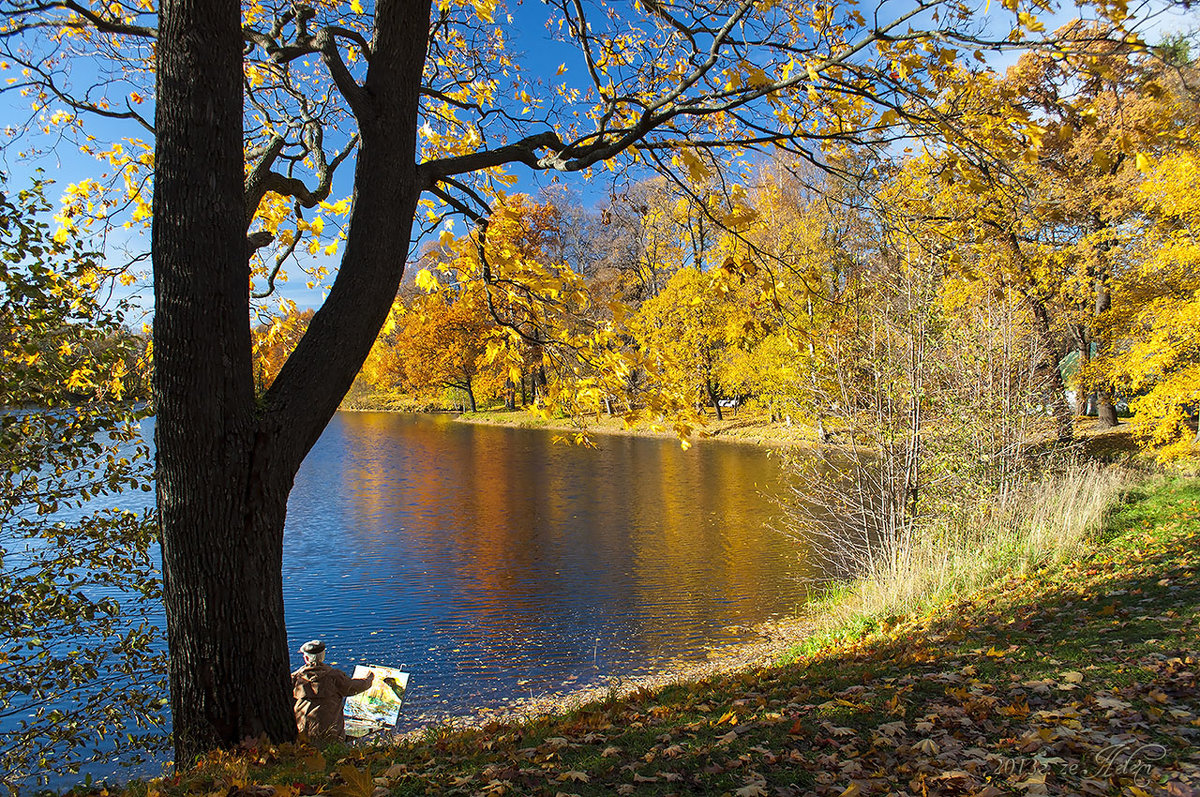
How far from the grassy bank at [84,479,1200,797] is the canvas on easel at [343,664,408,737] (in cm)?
251

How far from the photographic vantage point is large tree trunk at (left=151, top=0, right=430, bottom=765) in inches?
125

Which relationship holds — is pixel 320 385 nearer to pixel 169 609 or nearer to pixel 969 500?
pixel 169 609

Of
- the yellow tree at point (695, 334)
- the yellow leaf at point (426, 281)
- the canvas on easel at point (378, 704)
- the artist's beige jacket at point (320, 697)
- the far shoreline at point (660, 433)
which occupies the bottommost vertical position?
the canvas on easel at point (378, 704)

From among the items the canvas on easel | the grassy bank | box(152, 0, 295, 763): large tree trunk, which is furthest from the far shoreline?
box(152, 0, 295, 763): large tree trunk

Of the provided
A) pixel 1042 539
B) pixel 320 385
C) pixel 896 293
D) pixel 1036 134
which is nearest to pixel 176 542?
pixel 320 385

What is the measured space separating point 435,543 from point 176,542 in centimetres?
1080

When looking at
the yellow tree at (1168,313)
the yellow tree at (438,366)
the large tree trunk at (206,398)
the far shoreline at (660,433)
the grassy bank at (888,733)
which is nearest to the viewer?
the grassy bank at (888,733)

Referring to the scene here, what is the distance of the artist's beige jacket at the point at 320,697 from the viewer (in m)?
4.39

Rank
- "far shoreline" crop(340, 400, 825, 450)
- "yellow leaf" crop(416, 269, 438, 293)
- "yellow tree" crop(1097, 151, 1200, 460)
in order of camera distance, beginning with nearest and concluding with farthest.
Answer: "yellow leaf" crop(416, 269, 438, 293) → "yellow tree" crop(1097, 151, 1200, 460) → "far shoreline" crop(340, 400, 825, 450)

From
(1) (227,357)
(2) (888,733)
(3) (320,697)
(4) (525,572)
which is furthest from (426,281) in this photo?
(4) (525,572)

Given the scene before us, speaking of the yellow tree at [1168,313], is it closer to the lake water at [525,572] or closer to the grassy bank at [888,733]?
the lake water at [525,572]

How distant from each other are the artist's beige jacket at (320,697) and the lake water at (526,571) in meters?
2.28

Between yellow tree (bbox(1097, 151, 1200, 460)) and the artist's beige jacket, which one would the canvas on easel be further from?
yellow tree (bbox(1097, 151, 1200, 460))

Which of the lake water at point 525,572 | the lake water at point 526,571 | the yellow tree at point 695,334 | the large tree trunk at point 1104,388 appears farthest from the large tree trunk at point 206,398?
the yellow tree at point 695,334
